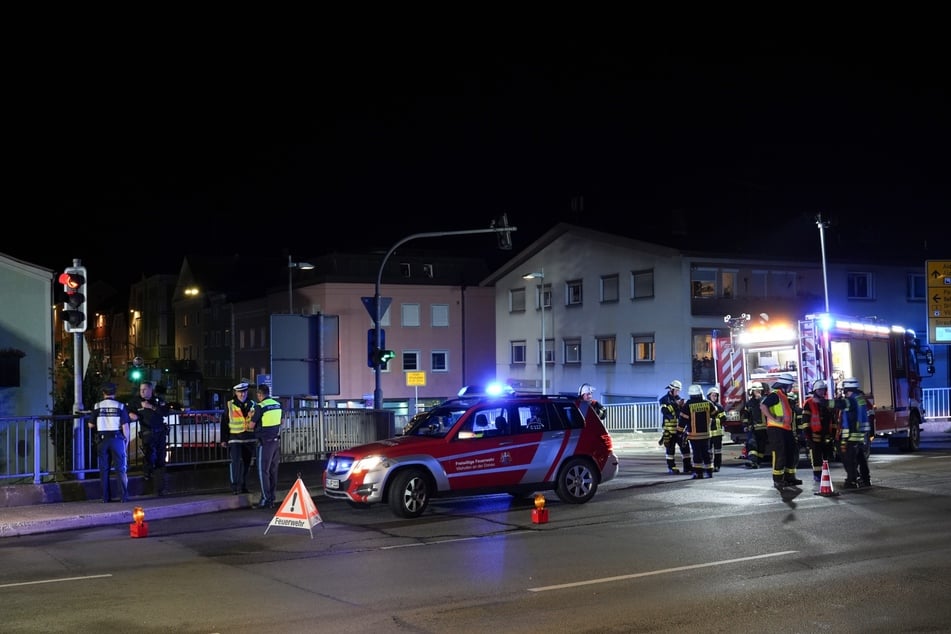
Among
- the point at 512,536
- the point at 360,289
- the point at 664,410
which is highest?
the point at 360,289

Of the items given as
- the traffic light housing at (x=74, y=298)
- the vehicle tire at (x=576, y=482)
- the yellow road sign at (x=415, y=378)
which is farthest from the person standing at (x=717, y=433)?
the yellow road sign at (x=415, y=378)

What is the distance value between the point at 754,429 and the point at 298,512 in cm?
1049

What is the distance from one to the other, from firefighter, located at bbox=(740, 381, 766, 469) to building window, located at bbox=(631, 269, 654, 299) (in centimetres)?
2066

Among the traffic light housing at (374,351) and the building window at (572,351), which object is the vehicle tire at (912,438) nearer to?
the traffic light housing at (374,351)

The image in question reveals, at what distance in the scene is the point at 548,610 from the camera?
25.7ft

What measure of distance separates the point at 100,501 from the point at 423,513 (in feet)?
16.5

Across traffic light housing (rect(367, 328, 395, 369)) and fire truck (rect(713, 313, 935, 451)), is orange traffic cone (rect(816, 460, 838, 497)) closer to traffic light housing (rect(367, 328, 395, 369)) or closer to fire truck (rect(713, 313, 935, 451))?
fire truck (rect(713, 313, 935, 451))

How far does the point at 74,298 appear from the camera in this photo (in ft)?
50.3

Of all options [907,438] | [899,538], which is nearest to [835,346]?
[907,438]

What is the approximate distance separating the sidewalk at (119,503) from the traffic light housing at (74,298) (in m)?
2.41

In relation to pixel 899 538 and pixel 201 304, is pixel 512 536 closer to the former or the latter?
pixel 899 538

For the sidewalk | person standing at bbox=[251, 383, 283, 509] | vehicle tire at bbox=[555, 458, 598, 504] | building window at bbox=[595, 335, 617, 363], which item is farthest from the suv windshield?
building window at bbox=[595, 335, 617, 363]

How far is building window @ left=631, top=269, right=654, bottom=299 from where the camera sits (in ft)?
135

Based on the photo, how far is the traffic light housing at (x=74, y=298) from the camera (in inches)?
598
